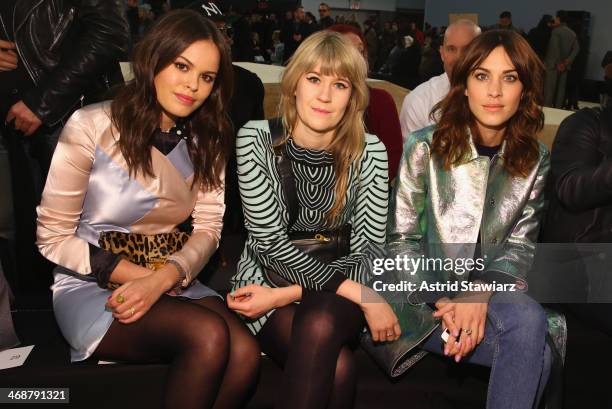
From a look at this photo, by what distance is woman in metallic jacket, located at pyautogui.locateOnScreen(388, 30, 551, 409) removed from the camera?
1.99m

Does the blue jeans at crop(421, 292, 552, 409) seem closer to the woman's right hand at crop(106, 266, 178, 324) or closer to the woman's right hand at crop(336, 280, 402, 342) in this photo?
the woman's right hand at crop(336, 280, 402, 342)

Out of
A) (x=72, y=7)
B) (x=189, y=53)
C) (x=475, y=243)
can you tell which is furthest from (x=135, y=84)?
(x=475, y=243)

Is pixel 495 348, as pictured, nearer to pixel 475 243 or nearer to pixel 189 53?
pixel 475 243

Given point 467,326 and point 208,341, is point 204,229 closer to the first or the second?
point 208,341

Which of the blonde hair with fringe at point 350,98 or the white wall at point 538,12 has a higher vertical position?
the white wall at point 538,12

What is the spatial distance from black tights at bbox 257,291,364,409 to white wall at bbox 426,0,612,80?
13.0 metres

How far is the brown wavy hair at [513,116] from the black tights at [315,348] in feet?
2.03

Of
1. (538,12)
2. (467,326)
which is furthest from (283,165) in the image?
(538,12)

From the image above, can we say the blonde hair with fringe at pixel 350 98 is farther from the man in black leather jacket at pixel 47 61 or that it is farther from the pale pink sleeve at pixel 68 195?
the man in black leather jacket at pixel 47 61

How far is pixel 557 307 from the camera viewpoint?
90.0 inches

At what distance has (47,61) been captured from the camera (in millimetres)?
2248

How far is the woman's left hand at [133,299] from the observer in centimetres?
174

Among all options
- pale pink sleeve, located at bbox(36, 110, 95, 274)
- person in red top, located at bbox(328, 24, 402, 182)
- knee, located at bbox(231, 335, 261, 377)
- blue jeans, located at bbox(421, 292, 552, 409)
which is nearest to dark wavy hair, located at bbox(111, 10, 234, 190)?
pale pink sleeve, located at bbox(36, 110, 95, 274)

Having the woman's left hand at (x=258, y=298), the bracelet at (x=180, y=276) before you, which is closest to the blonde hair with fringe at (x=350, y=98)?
the woman's left hand at (x=258, y=298)
